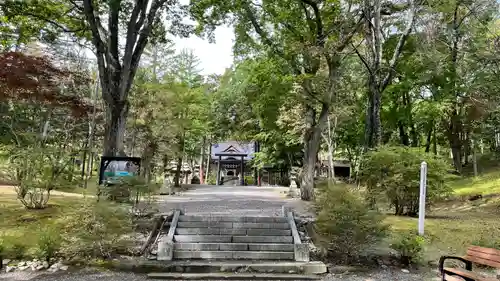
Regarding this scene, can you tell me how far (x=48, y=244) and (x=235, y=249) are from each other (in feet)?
10.6

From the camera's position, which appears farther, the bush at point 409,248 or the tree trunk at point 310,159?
the tree trunk at point 310,159

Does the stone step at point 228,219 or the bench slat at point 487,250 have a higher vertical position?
the bench slat at point 487,250

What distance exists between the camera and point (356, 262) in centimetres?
686

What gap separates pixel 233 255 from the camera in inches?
279

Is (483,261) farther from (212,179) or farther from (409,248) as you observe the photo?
(212,179)

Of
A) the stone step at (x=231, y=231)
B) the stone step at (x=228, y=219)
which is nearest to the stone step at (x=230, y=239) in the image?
the stone step at (x=231, y=231)

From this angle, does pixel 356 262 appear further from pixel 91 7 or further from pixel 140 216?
pixel 91 7

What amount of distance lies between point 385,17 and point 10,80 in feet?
42.2

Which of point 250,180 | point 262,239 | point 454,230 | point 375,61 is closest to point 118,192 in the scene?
point 262,239

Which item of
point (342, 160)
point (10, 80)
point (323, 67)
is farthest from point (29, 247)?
point (342, 160)

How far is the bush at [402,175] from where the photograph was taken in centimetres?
962

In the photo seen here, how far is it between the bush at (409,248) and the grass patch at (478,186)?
7.56 m

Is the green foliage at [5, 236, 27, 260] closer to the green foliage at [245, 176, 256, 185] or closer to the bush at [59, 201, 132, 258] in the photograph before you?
the bush at [59, 201, 132, 258]

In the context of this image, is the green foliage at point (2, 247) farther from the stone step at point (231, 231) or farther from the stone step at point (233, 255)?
the stone step at point (231, 231)
